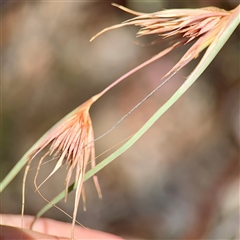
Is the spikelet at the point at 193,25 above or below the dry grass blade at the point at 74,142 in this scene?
above

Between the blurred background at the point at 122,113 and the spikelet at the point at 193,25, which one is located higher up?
the spikelet at the point at 193,25

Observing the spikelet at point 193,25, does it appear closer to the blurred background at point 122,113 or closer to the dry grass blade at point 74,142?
the dry grass blade at point 74,142

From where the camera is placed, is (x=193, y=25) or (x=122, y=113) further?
(x=122, y=113)

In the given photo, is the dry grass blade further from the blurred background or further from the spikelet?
the blurred background

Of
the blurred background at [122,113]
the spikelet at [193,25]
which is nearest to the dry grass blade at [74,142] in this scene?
the spikelet at [193,25]

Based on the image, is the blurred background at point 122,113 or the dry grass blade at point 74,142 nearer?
the dry grass blade at point 74,142

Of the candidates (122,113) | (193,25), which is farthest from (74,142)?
(122,113)

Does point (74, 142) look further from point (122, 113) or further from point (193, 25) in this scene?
point (122, 113)

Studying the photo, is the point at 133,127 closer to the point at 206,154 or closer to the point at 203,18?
the point at 206,154
